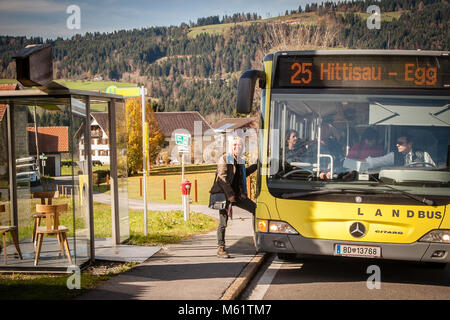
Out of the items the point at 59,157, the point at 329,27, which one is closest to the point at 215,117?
the point at 329,27

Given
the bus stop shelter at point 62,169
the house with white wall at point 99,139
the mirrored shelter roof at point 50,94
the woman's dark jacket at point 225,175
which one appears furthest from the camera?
the woman's dark jacket at point 225,175

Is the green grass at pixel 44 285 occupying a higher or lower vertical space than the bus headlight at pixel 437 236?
lower

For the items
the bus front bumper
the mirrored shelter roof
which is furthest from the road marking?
the mirrored shelter roof

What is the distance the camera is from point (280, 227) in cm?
702

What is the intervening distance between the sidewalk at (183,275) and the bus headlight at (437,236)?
2.60 metres

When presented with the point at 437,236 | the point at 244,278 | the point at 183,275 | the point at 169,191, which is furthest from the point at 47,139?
the point at 169,191

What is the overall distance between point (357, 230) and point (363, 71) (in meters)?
2.15

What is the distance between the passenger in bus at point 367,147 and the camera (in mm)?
6781

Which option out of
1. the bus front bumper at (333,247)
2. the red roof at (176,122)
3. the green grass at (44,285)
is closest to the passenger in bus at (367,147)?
the bus front bumper at (333,247)

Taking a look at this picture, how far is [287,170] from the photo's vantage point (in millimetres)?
7074

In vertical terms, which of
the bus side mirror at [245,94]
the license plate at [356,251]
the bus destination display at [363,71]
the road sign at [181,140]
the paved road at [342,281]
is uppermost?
the bus destination display at [363,71]

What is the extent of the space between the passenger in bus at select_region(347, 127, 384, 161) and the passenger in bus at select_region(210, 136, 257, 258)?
7.70 ft

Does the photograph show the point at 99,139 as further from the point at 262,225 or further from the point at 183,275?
the point at 262,225

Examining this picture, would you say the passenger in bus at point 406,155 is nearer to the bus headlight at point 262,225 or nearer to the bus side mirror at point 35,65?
the bus headlight at point 262,225
